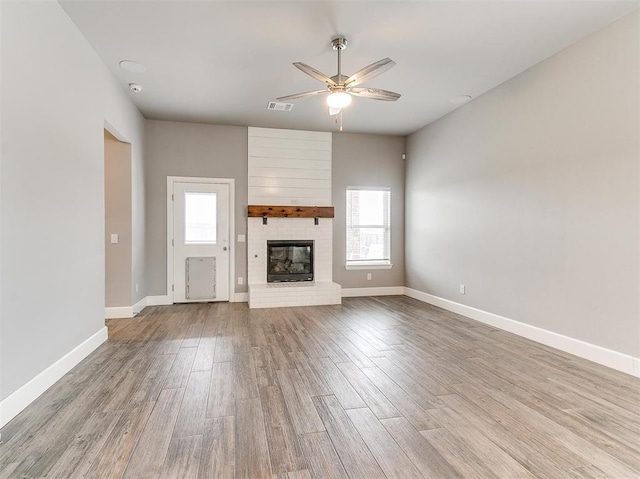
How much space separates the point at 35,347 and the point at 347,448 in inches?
89.3

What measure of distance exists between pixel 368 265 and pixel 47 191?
16.5 ft

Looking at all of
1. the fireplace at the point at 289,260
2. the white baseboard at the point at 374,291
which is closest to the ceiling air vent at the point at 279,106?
the fireplace at the point at 289,260

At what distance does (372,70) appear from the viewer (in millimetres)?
2938

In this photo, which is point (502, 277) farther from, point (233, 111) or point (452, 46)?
point (233, 111)

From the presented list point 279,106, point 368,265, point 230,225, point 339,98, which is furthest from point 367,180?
point 339,98

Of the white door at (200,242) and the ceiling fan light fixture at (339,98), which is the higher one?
the ceiling fan light fixture at (339,98)

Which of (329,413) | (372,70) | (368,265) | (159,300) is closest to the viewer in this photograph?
(329,413)

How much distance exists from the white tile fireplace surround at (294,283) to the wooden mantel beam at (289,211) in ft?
0.48

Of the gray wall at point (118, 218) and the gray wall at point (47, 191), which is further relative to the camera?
the gray wall at point (118, 218)

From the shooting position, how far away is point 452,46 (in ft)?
11.0

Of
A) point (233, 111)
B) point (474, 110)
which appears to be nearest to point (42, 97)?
point (233, 111)

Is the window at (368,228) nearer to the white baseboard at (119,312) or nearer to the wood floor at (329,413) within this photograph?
the wood floor at (329,413)

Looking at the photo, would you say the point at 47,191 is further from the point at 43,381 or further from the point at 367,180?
the point at 367,180

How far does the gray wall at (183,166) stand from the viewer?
18.4 ft
